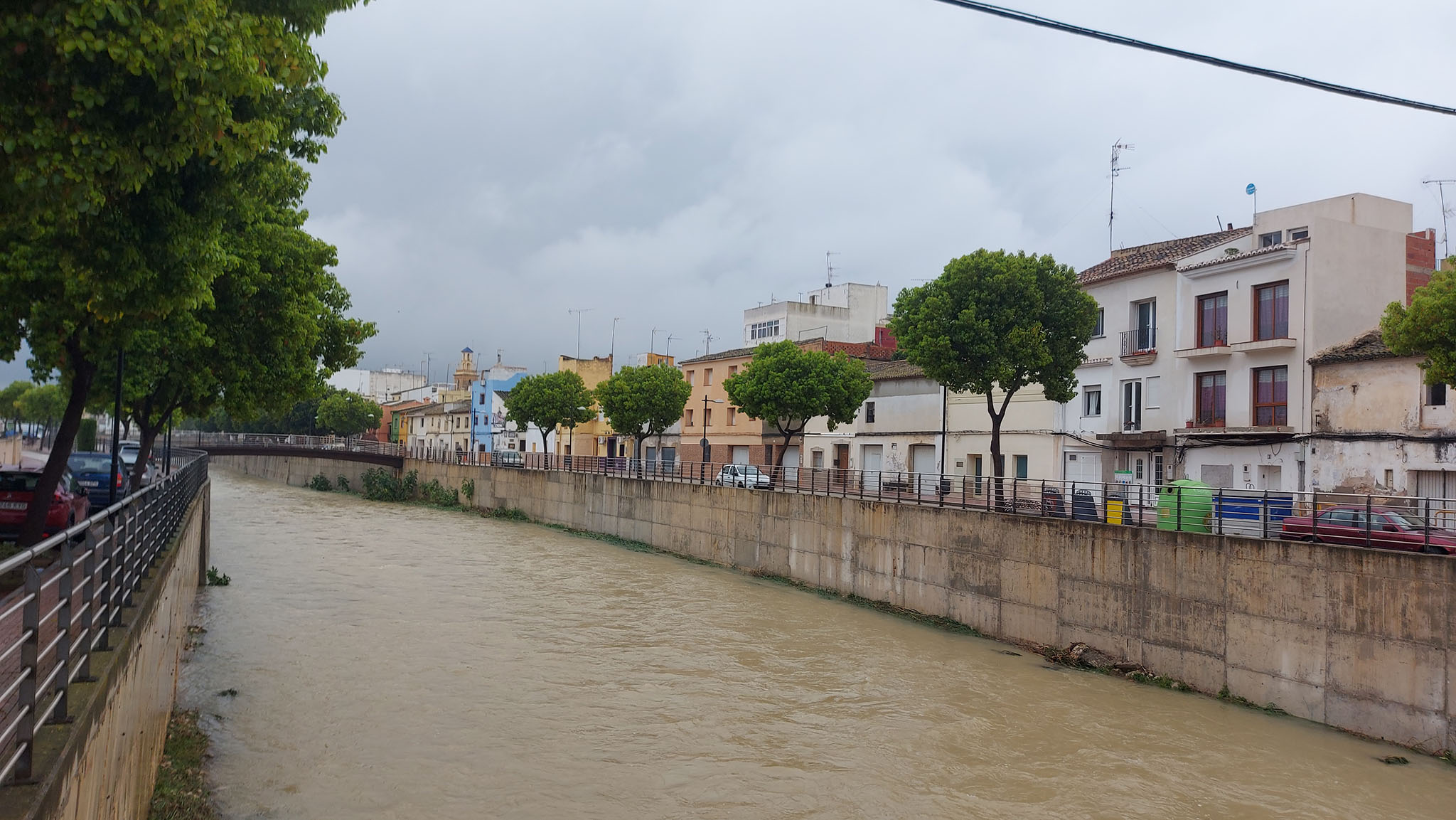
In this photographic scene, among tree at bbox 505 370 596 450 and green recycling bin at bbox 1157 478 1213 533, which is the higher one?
tree at bbox 505 370 596 450

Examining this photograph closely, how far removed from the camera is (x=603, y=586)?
2544 centimetres

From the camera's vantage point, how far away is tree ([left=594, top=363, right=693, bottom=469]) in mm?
51469

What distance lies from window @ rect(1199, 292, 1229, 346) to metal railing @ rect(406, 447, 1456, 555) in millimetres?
5367

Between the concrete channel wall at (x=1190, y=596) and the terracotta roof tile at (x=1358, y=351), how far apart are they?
35.2ft

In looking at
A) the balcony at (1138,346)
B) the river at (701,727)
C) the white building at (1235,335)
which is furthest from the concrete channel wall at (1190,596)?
the balcony at (1138,346)

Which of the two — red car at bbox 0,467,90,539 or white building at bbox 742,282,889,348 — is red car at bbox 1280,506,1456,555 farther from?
white building at bbox 742,282,889,348

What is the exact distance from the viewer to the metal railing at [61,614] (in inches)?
159

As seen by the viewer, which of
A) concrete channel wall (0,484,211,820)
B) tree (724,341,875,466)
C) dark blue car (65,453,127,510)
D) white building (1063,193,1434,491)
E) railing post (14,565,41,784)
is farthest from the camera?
tree (724,341,875,466)

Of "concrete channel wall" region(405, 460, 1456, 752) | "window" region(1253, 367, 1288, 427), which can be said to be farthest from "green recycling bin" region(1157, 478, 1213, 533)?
"window" region(1253, 367, 1288, 427)

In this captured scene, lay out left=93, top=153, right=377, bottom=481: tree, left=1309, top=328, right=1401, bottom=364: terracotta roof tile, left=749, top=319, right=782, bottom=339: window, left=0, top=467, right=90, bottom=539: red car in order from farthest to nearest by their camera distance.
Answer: left=749, top=319, right=782, bottom=339: window → left=1309, top=328, right=1401, bottom=364: terracotta roof tile → left=93, top=153, right=377, bottom=481: tree → left=0, top=467, right=90, bottom=539: red car

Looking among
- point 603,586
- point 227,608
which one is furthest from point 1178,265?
point 227,608

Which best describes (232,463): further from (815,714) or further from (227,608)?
(815,714)

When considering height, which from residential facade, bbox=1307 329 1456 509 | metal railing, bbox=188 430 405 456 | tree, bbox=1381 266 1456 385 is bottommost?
metal railing, bbox=188 430 405 456

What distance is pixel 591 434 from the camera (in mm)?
70250
